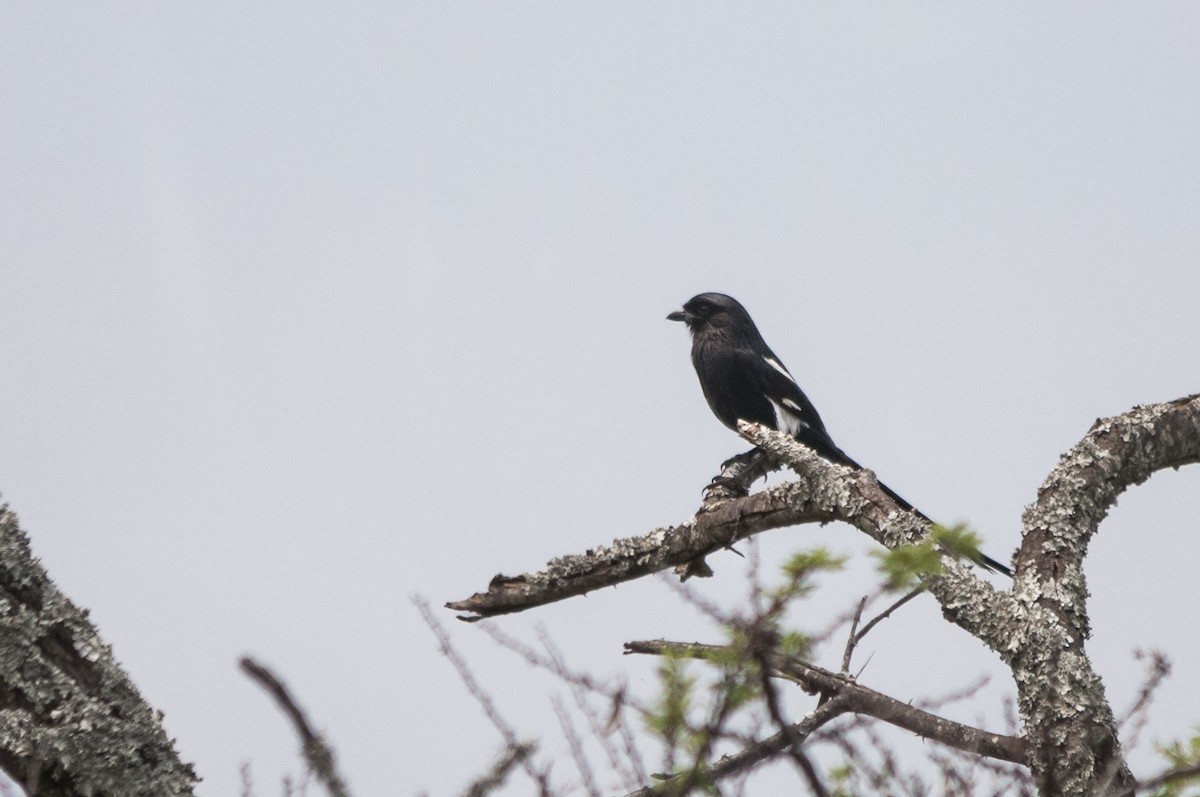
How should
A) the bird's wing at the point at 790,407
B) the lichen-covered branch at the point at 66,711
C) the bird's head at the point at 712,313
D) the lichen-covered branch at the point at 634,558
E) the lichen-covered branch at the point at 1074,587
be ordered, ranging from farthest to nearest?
the bird's head at the point at 712,313, the bird's wing at the point at 790,407, the lichen-covered branch at the point at 634,558, the lichen-covered branch at the point at 1074,587, the lichen-covered branch at the point at 66,711

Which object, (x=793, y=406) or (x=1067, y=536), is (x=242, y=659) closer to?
(x=1067, y=536)

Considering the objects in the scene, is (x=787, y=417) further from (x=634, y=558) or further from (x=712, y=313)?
(x=634, y=558)

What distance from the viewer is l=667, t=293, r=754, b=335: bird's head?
815cm

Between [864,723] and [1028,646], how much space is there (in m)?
0.53

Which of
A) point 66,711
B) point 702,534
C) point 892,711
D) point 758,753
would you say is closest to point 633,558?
point 702,534

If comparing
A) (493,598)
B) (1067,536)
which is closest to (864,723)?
(1067,536)

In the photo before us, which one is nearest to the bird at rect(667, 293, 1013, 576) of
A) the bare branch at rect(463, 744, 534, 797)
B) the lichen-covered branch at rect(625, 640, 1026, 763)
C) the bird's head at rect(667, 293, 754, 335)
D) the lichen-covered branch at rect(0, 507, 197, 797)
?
the bird's head at rect(667, 293, 754, 335)

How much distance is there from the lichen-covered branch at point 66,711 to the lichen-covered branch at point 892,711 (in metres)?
1.56

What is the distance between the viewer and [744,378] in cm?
768

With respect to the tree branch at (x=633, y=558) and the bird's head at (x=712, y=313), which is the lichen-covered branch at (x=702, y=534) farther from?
the bird's head at (x=712, y=313)

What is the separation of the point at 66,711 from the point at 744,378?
594 centimetres

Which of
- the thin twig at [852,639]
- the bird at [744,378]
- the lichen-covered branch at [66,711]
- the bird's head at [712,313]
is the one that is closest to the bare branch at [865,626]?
the thin twig at [852,639]

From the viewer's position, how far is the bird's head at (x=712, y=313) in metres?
8.15

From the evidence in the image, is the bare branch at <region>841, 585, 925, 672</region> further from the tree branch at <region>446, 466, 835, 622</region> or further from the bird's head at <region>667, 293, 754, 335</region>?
the bird's head at <region>667, 293, 754, 335</region>
